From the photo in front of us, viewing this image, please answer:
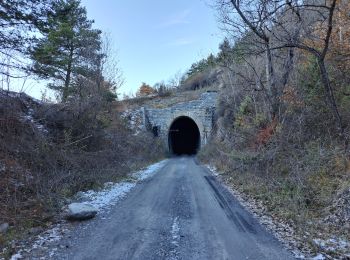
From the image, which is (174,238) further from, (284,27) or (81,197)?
(284,27)

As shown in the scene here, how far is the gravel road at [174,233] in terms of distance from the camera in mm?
5023

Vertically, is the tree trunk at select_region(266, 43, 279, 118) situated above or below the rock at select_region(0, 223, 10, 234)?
above

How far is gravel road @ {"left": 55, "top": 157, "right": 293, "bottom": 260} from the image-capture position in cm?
502

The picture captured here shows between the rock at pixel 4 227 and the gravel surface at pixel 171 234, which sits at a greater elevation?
A: the rock at pixel 4 227

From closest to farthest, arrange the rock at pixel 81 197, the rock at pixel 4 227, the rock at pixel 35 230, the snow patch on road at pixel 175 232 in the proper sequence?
the snow patch on road at pixel 175 232 < the rock at pixel 4 227 < the rock at pixel 35 230 < the rock at pixel 81 197

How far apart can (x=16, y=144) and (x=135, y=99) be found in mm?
26581

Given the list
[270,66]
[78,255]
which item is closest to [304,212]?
[78,255]

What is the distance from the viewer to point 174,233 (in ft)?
19.9

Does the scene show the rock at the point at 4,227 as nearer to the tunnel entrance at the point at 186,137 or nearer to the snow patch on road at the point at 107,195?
the snow patch on road at the point at 107,195

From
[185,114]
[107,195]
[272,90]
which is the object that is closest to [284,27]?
[272,90]

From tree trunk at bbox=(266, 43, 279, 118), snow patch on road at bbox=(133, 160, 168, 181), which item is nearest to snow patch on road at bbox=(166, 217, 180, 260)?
snow patch on road at bbox=(133, 160, 168, 181)

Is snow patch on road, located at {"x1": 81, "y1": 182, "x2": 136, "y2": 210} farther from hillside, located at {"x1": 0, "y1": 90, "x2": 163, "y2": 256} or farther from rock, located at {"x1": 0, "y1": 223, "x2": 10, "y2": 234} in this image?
rock, located at {"x1": 0, "y1": 223, "x2": 10, "y2": 234}

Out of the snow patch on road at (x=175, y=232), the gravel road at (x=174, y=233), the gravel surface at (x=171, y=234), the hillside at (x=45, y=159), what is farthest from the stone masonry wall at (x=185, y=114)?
the snow patch on road at (x=175, y=232)

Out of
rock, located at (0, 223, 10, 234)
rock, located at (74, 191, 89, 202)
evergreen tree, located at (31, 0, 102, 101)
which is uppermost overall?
evergreen tree, located at (31, 0, 102, 101)
